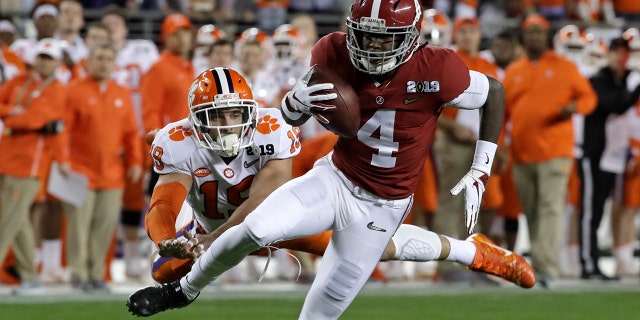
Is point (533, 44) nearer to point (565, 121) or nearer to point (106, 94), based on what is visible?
point (565, 121)

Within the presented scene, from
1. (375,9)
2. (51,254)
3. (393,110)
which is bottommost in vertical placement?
(51,254)

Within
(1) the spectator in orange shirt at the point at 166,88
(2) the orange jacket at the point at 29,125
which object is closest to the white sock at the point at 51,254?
(2) the orange jacket at the point at 29,125

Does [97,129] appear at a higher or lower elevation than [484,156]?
lower

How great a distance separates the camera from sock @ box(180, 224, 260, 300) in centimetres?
520

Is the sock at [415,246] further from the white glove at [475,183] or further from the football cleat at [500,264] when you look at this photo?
the white glove at [475,183]

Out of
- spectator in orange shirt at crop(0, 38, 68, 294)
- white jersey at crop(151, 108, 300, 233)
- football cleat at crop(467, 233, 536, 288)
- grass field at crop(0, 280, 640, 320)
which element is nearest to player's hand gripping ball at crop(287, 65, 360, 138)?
white jersey at crop(151, 108, 300, 233)

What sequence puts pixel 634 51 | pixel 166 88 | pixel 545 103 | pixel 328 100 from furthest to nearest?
pixel 634 51 → pixel 545 103 → pixel 166 88 → pixel 328 100

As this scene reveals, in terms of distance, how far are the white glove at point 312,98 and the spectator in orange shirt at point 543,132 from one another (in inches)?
180

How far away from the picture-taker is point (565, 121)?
970 cm

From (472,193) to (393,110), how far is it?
48cm

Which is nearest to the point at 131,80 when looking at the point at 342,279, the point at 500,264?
the point at 500,264

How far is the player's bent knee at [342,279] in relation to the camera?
5.56 metres

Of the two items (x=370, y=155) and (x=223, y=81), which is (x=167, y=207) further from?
(x=370, y=155)

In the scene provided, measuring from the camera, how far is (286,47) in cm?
1020
